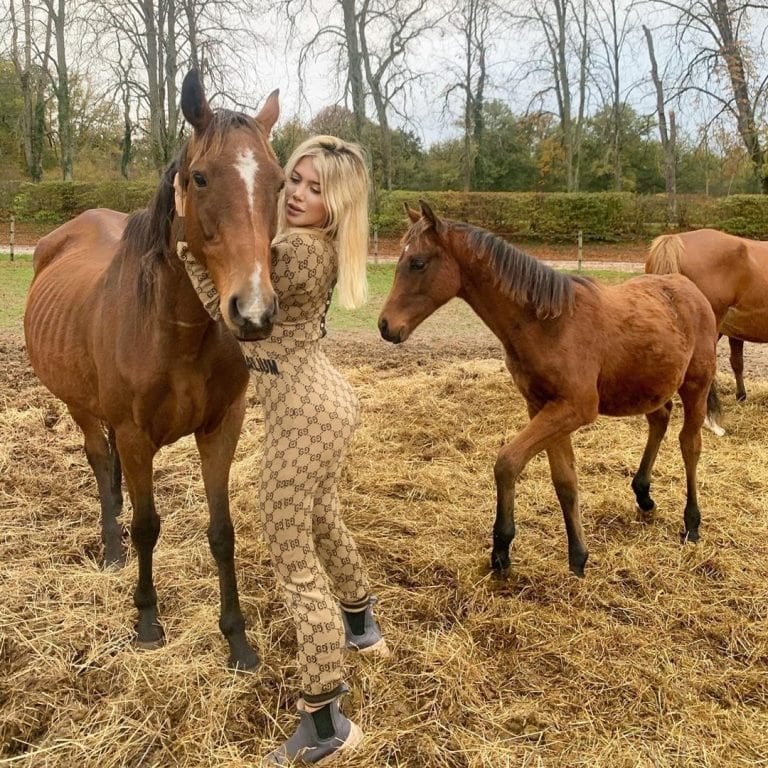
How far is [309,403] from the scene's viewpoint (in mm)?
2016

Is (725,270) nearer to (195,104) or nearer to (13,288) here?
(195,104)

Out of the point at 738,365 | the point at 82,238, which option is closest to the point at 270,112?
the point at 82,238

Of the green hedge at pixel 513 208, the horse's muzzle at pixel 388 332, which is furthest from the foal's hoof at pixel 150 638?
the green hedge at pixel 513 208

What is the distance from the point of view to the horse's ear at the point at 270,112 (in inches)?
87.2

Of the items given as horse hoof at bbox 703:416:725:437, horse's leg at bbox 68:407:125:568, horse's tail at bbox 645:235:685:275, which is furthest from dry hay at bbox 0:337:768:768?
horse's tail at bbox 645:235:685:275

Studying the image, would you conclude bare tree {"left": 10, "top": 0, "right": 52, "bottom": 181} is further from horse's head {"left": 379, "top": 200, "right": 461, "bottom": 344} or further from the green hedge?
horse's head {"left": 379, "top": 200, "right": 461, "bottom": 344}

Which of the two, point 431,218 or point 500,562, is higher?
point 431,218

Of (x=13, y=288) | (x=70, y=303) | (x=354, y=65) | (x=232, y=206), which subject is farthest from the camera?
(x=354, y=65)

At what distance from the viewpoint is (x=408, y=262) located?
11.4 ft

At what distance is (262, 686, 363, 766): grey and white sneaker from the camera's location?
81.2 inches

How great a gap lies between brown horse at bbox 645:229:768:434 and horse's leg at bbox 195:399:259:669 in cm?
470

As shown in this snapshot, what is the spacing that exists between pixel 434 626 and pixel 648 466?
1.89 meters

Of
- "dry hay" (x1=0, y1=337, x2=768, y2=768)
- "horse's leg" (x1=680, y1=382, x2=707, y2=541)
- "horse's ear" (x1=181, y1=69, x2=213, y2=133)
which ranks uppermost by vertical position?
"horse's ear" (x1=181, y1=69, x2=213, y2=133)

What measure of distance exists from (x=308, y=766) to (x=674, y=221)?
71.7ft
